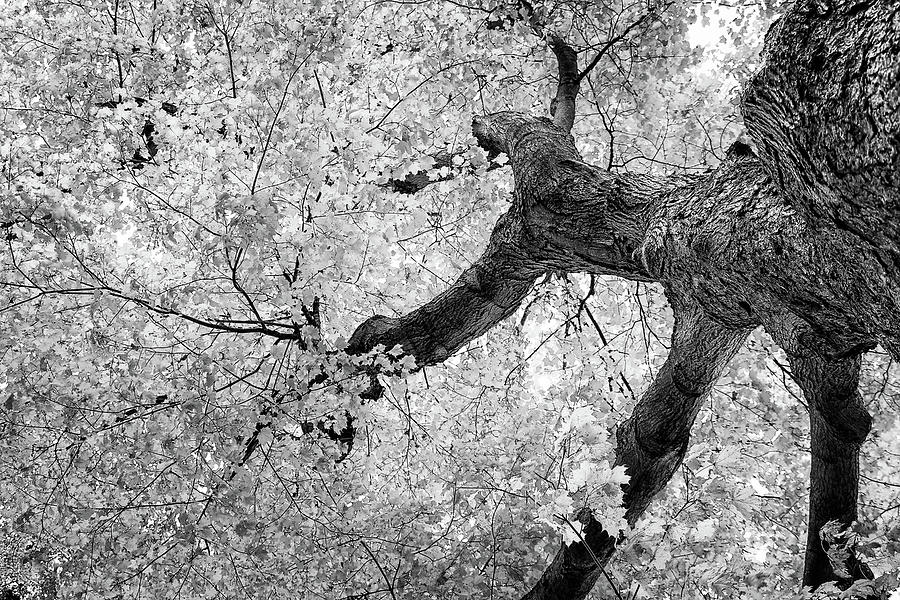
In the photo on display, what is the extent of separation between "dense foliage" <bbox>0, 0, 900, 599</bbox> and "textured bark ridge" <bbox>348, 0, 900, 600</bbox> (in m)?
0.31

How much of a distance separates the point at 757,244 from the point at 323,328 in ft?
11.3

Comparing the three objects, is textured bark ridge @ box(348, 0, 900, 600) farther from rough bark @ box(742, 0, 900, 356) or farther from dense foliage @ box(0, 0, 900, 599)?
dense foliage @ box(0, 0, 900, 599)

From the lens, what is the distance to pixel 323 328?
15.2ft

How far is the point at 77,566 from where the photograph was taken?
5305mm

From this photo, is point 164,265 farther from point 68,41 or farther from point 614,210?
point 614,210

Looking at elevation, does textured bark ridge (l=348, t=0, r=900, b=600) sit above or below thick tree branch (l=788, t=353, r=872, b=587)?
above

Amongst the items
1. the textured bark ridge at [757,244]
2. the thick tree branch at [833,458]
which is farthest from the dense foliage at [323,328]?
the textured bark ridge at [757,244]

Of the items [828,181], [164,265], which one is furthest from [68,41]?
[828,181]

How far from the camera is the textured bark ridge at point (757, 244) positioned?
3.76 ft

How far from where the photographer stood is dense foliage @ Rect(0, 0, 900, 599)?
10.6 feet

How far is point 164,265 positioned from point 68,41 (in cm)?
200

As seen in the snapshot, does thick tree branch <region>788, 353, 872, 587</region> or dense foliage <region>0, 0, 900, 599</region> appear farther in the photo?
dense foliage <region>0, 0, 900, 599</region>

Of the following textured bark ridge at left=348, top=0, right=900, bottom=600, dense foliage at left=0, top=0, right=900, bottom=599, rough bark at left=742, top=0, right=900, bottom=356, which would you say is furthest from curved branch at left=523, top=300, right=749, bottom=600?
rough bark at left=742, top=0, right=900, bottom=356

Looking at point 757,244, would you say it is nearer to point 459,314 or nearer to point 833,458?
point 833,458
